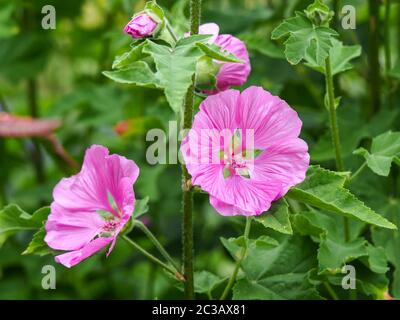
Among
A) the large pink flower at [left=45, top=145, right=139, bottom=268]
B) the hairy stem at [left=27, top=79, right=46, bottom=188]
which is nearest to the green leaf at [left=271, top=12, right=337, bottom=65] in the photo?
the large pink flower at [left=45, top=145, right=139, bottom=268]

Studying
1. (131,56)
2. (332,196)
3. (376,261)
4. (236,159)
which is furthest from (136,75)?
(376,261)

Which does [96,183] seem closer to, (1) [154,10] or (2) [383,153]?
(1) [154,10]

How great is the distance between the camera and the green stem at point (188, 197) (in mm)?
885

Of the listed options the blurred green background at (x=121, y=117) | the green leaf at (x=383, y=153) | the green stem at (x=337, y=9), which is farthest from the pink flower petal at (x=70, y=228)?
the green stem at (x=337, y=9)

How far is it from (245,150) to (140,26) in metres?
0.18

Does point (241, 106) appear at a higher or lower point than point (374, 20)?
lower

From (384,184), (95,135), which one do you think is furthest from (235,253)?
(95,135)

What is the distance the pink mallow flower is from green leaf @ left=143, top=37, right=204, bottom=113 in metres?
0.04

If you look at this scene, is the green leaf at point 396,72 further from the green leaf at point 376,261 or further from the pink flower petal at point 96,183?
the pink flower petal at point 96,183

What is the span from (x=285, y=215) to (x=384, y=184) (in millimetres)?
428

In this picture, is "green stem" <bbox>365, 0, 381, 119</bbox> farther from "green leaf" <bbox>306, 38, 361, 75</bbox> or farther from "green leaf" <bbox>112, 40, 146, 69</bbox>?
"green leaf" <bbox>112, 40, 146, 69</bbox>

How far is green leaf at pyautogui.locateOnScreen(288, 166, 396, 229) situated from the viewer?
0.85 metres

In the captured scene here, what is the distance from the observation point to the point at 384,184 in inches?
48.6
